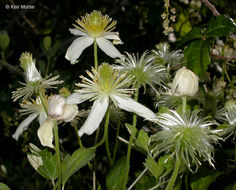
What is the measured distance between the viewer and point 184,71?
0.72 m

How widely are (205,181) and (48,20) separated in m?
1.48

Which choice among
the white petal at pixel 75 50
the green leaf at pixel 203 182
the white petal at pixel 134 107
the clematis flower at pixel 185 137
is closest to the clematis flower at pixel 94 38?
the white petal at pixel 75 50

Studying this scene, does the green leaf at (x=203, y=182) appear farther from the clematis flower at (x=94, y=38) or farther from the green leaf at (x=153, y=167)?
the clematis flower at (x=94, y=38)

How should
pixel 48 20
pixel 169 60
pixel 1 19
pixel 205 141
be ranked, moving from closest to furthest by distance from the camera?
pixel 205 141
pixel 169 60
pixel 1 19
pixel 48 20

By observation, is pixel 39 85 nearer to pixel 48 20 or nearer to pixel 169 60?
pixel 169 60

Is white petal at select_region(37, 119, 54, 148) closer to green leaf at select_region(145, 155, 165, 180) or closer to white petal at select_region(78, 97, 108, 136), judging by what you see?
white petal at select_region(78, 97, 108, 136)

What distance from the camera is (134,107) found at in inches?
29.8

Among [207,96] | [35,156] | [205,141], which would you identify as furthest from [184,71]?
[35,156]

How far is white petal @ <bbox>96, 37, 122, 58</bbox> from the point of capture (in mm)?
866

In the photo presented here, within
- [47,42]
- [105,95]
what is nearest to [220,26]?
[105,95]

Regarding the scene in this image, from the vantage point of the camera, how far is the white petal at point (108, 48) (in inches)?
34.1

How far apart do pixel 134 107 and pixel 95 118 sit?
9 centimetres

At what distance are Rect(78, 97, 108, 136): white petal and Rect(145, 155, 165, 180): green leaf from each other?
0.43 feet

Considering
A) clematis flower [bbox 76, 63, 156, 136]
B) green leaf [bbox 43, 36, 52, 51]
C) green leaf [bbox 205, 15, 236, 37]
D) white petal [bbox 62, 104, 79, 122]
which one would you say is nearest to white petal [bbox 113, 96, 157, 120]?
clematis flower [bbox 76, 63, 156, 136]
